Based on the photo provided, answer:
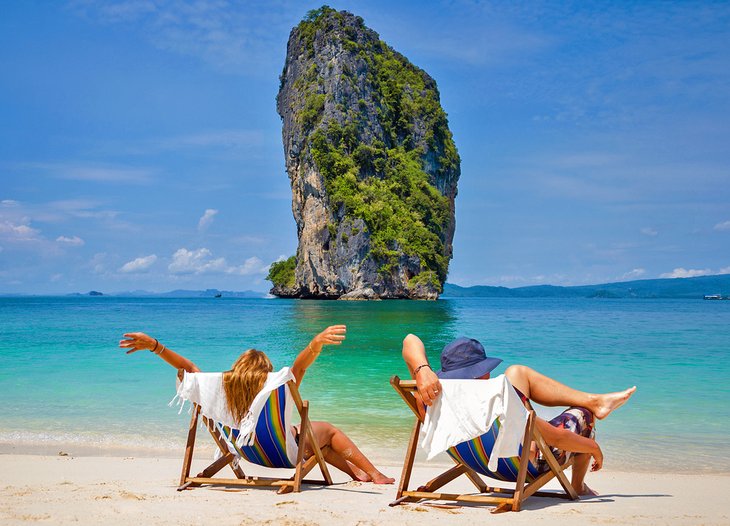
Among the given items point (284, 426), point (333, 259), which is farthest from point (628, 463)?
point (333, 259)

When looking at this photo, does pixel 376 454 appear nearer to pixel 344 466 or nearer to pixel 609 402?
pixel 344 466

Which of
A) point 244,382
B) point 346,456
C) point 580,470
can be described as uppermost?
point 244,382

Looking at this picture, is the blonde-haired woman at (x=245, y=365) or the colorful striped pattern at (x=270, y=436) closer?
the blonde-haired woman at (x=245, y=365)

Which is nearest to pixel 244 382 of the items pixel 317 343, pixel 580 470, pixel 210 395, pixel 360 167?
pixel 210 395

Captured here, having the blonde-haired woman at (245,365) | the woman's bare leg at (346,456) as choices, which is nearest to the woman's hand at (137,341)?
the blonde-haired woman at (245,365)

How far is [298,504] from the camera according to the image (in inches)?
134

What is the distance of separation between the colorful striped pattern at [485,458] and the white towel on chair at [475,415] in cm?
5

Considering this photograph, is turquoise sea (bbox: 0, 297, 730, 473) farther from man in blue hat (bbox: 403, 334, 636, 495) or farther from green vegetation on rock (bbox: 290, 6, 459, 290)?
green vegetation on rock (bbox: 290, 6, 459, 290)

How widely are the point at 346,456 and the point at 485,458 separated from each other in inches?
46.7

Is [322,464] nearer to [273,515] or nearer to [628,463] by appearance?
[273,515]

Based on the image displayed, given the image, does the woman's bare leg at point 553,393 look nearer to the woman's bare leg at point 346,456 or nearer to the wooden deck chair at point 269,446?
the wooden deck chair at point 269,446

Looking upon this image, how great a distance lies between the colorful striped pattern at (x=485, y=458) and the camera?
10.1ft

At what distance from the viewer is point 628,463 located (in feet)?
17.6

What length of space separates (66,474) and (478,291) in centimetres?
17443
